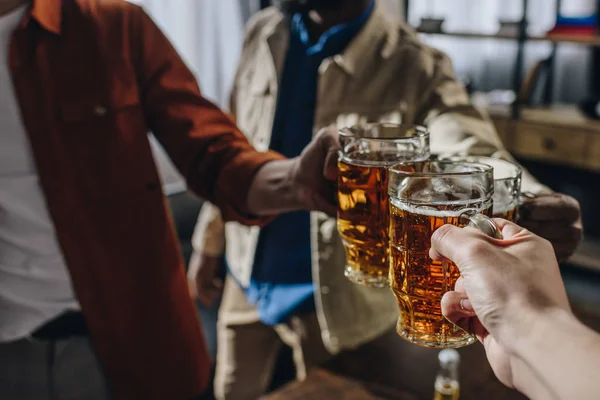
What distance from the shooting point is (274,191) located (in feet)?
3.72

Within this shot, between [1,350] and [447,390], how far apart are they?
2.79 feet

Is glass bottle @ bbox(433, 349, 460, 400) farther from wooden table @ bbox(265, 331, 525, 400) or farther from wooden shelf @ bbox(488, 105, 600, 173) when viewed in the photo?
wooden shelf @ bbox(488, 105, 600, 173)

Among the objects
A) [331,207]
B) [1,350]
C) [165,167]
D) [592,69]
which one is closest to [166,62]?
[331,207]

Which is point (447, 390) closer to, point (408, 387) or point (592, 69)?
point (408, 387)

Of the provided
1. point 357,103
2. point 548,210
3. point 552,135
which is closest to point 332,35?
point 357,103

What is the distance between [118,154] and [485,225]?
861mm

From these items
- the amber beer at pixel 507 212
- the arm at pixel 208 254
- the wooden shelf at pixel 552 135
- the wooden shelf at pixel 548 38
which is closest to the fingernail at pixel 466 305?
the amber beer at pixel 507 212

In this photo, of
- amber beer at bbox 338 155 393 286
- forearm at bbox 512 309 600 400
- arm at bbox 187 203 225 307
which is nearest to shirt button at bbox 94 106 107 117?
amber beer at bbox 338 155 393 286

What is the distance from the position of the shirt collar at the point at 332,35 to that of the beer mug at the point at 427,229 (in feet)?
3.42

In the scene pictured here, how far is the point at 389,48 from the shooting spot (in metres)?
1.62

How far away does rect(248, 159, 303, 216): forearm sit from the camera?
1.08 m

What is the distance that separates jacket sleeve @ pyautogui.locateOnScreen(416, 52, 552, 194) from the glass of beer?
334 millimetres

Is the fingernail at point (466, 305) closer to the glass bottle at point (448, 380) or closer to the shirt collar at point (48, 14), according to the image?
the glass bottle at point (448, 380)

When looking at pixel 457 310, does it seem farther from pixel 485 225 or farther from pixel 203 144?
pixel 203 144
